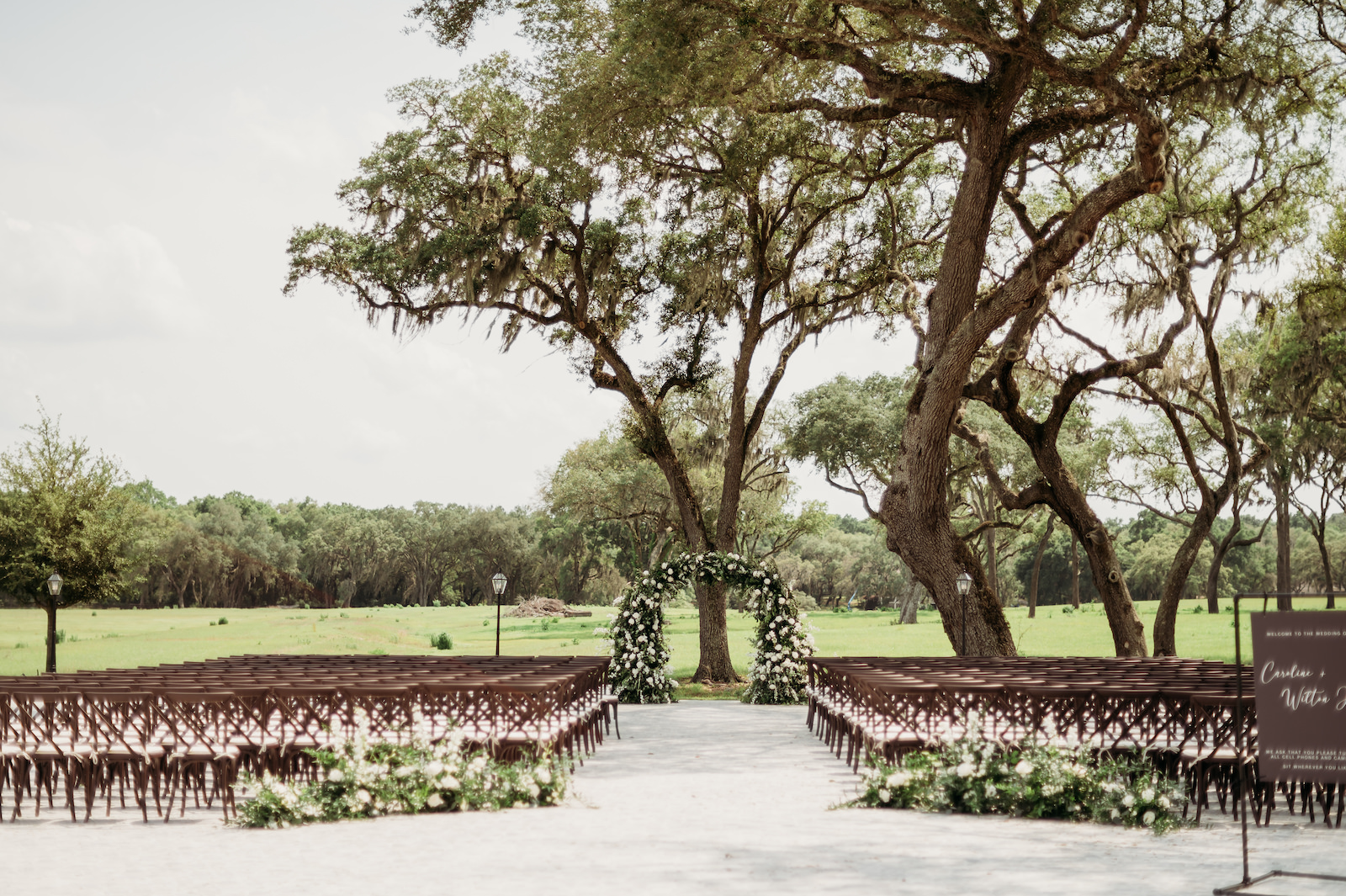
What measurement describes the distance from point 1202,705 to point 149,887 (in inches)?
283

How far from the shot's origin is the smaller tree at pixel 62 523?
24.2 meters

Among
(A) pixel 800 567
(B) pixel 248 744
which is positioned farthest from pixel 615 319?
(A) pixel 800 567

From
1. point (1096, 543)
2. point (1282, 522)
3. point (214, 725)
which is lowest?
point (214, 725)

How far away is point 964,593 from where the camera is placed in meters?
16.4

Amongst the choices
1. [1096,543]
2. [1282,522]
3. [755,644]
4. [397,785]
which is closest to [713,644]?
[755,644]

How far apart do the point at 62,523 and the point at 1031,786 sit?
77.9 ft

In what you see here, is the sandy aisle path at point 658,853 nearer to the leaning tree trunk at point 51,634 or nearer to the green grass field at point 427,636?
the leaning tree trunk at point 51,634

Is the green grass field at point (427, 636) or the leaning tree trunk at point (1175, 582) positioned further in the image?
the green grass field at point (427, 636)

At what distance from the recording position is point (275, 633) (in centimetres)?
3844

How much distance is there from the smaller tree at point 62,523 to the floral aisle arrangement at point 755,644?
46.1 ft

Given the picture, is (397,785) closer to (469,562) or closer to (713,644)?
(713,644)

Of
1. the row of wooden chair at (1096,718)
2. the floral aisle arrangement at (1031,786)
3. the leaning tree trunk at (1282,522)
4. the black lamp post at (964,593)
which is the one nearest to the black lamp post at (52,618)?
the black lamp post at (964,593)

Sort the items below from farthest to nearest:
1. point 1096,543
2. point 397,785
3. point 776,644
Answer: point 1096,543, point 776,644, point 397,785

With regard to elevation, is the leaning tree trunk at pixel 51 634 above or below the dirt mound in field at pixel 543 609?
above
